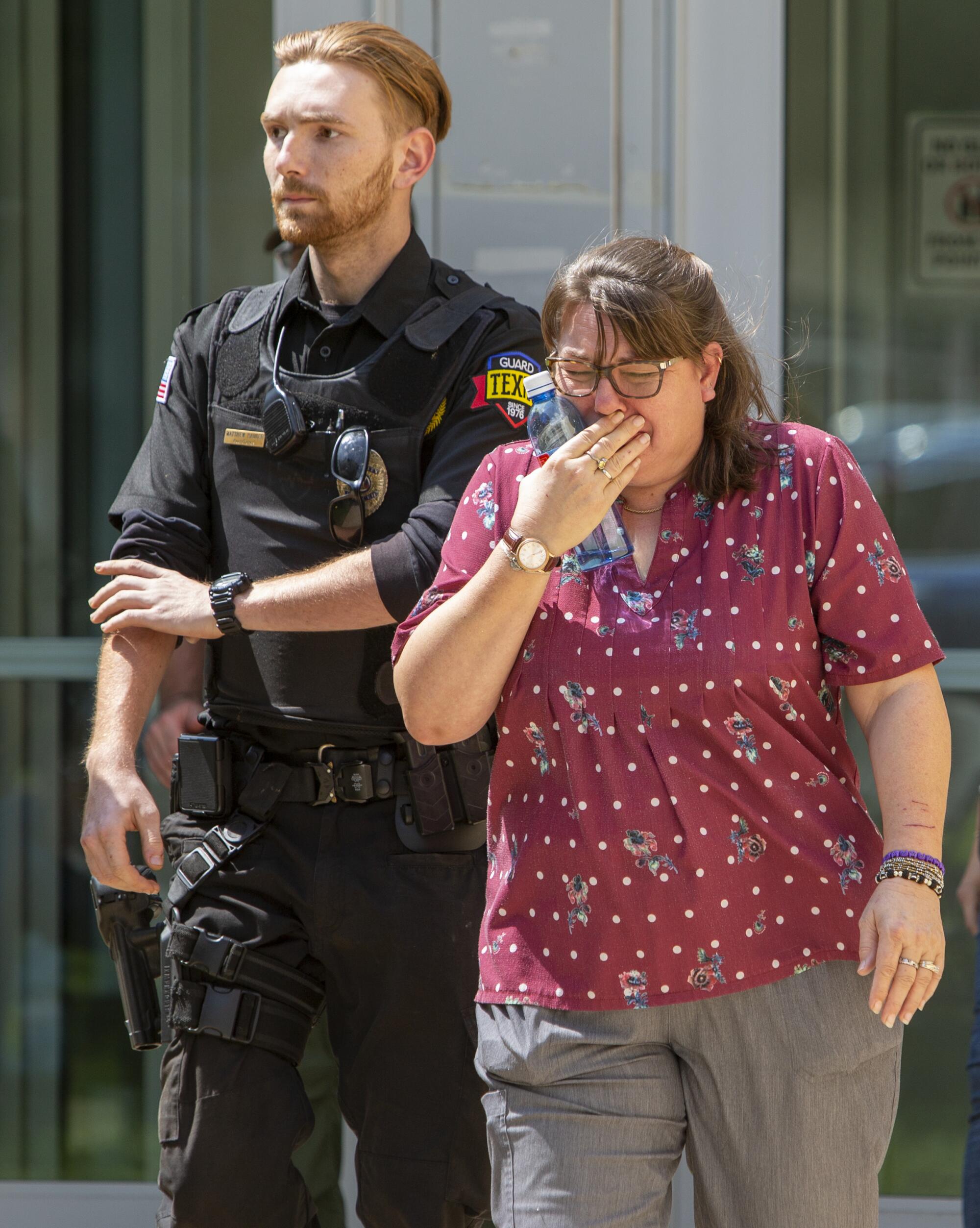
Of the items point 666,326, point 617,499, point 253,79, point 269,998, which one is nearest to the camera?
point 666,326

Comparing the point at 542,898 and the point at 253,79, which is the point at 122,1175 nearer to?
the point at 542,898

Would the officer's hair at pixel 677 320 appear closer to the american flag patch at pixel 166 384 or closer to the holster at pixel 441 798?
the holster at pixel 441 798

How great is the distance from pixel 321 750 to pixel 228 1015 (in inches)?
17.7

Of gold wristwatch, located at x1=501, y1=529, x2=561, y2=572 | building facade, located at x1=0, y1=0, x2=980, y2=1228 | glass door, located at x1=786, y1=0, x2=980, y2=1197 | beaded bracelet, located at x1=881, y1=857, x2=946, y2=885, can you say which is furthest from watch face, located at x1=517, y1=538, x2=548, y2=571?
glass door, located at x1=786, y1=0, x2=980, y2=1197

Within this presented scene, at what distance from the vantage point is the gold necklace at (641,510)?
188cm

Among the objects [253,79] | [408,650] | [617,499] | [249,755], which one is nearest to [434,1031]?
[249,755]

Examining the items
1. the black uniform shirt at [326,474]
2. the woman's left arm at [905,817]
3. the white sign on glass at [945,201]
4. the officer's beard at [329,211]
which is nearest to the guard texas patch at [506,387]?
the black uniform shirt at [326,474]

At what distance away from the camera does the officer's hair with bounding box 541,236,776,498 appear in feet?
5.80

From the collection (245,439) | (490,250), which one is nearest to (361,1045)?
(245,439)

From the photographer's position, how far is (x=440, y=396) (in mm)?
2344

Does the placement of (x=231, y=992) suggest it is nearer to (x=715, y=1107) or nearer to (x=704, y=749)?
(x=715, y=1107)

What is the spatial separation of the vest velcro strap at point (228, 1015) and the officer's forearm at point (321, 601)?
591 mm

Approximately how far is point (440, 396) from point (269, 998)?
40.4 inches

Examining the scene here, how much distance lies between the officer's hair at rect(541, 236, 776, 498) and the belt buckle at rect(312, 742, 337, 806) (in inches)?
33.2
